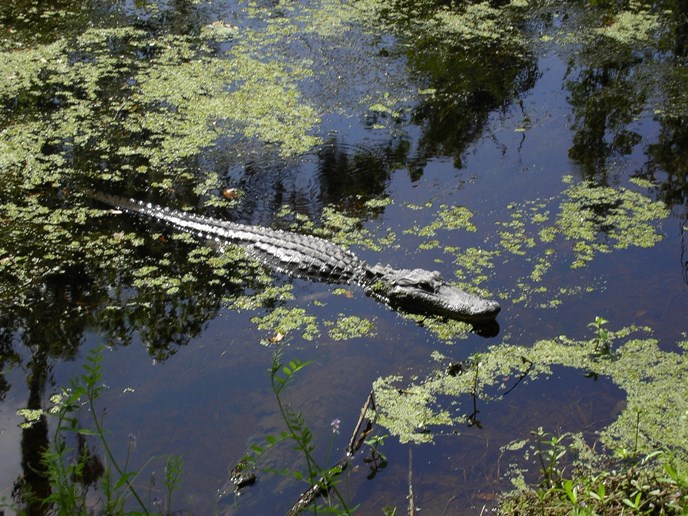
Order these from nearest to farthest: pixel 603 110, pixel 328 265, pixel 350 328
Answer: pixel 350 328
pixel 328 265
pixel 603 110

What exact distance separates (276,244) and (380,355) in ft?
4.27

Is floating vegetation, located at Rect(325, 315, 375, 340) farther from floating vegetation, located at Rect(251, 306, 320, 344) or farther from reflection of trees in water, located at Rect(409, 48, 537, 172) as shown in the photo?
reflection of trees in water, located at Rect(409, 48, 537, 172)

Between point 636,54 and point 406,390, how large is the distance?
5.66 metres

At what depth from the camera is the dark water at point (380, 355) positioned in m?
3.59

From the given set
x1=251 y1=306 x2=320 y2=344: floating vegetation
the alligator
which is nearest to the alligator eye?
the alligator

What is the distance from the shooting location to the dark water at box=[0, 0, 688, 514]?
11.8ft

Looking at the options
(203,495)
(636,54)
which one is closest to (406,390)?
(203,495)

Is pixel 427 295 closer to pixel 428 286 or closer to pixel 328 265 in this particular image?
→ pixel 428 286

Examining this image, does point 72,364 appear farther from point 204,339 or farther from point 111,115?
point 111,115

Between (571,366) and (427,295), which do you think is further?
(427,295)

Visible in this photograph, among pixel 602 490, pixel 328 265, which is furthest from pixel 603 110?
pixel 602 490

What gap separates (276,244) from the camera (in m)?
5.30

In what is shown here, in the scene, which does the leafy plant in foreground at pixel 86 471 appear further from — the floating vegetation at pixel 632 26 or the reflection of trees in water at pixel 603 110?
the floating vegetation at pixel 632 26

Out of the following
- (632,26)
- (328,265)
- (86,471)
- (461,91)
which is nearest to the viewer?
(86,471)
